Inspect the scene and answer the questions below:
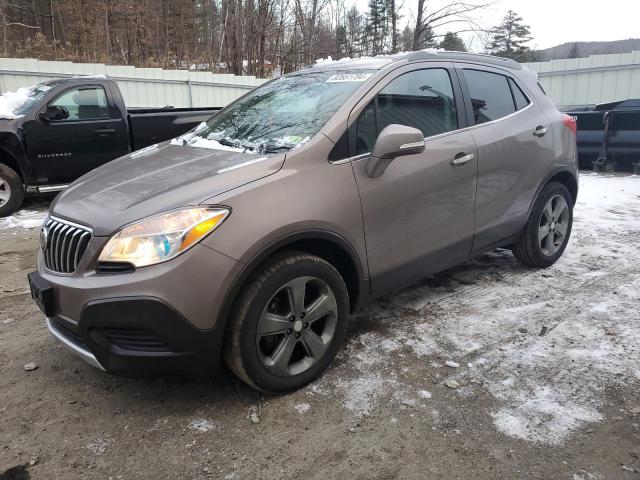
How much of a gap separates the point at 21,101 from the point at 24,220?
1795mm

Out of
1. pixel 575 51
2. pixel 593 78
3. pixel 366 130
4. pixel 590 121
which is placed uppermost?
pixel 575 51

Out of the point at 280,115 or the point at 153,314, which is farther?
the point at 280,115

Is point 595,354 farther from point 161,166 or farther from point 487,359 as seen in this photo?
point 161,166

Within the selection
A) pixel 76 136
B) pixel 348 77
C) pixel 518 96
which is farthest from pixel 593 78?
pixel 76 136

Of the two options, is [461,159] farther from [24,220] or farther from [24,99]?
[24,99]

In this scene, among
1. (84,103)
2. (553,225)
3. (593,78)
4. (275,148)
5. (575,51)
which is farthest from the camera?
(575,51)

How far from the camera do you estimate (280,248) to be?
253 centimetres

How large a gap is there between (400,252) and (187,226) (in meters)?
1.43

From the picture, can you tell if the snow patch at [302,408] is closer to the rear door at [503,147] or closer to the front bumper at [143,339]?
the front bumper at [143,339]

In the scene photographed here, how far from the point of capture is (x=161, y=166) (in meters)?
2.90

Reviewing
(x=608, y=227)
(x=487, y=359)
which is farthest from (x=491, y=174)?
Result: (x=608, y=227)

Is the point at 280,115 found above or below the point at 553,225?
above

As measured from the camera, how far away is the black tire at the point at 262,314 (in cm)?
240

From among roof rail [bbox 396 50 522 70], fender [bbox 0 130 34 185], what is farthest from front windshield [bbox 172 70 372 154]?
fender [bbox 0 130 34 185]
